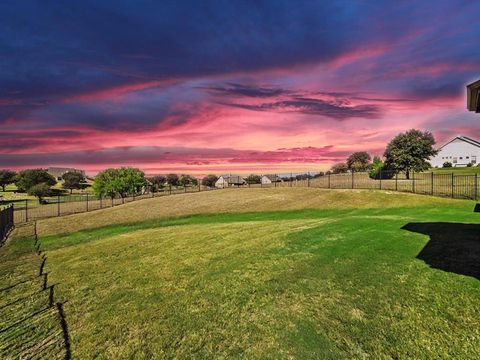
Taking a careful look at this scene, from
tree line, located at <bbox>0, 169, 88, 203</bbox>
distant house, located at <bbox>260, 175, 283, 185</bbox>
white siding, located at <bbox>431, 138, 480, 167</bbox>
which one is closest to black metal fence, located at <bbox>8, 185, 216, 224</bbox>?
tree line, located at <bbox>0, 169, 88, 203</bbox>

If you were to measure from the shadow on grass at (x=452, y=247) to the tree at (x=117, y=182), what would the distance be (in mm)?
78006

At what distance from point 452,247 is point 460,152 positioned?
88.9 m

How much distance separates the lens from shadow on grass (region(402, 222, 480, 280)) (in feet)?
23.7

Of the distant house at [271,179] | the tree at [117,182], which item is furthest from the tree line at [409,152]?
the tree at [117,182]

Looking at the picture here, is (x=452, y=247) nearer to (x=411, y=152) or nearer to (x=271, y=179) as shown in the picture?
(x=411, y=152)

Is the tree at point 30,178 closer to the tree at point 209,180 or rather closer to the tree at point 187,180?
the tree at point 187,180

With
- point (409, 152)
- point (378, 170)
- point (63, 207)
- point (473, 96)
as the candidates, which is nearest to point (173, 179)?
point (63, 207)

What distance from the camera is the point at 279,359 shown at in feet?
14.1

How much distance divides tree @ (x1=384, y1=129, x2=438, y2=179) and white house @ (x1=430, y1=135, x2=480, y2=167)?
Answer: 34545mm

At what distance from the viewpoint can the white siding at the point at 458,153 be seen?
73.7 meters

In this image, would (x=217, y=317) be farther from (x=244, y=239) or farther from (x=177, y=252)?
(x=244, y=239)

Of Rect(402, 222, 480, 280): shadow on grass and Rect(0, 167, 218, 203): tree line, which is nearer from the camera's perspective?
Rect(402, 222, 480, 280): shadow on grass

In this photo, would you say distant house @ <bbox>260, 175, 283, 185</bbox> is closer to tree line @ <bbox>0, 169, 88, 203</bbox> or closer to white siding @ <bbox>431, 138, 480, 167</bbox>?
white siding @ <bbox>431, 138, 480, 167</bbox>

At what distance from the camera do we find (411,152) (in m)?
49.9
